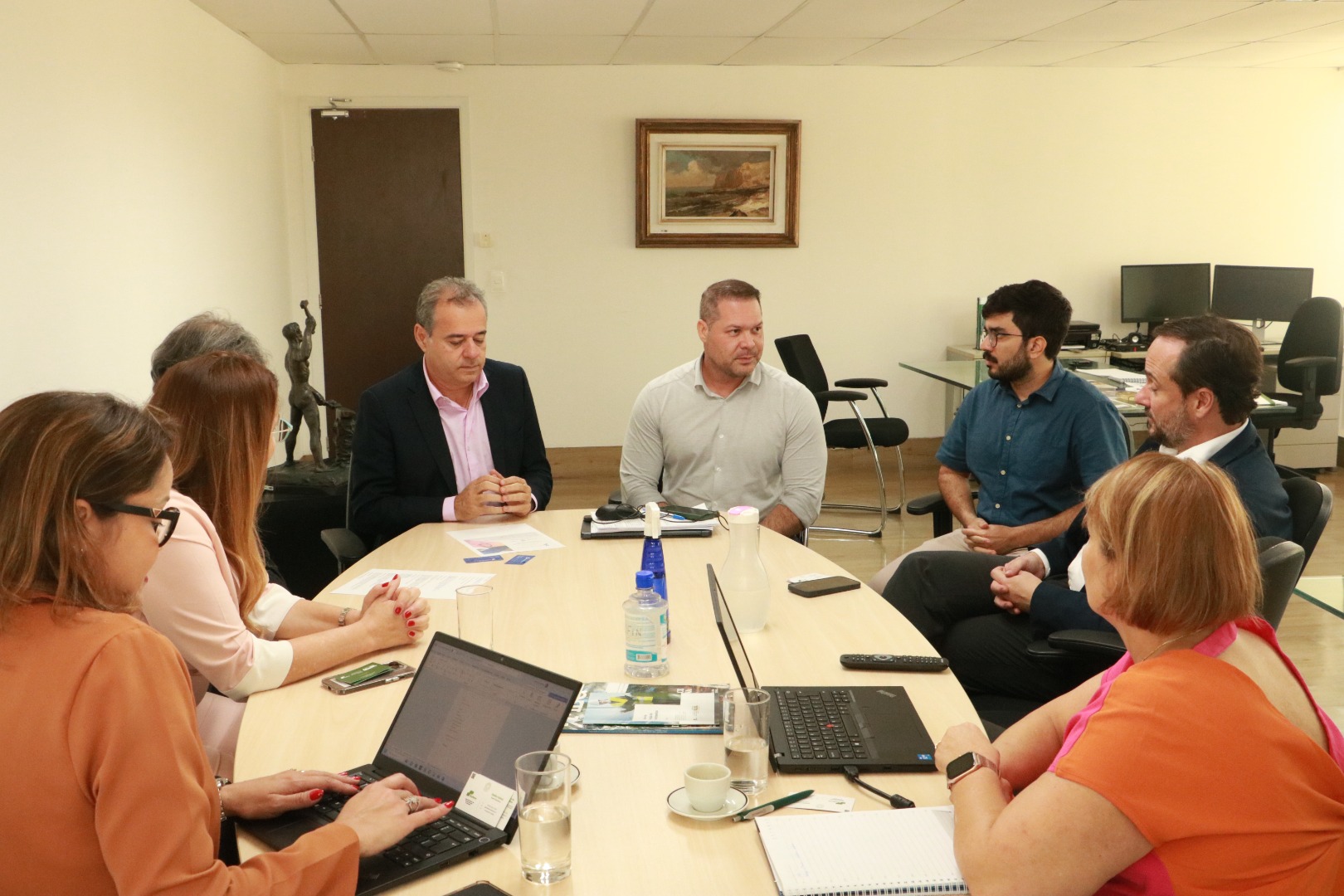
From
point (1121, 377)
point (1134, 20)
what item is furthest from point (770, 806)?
point (1134, 20)

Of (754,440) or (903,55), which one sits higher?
(903,55)

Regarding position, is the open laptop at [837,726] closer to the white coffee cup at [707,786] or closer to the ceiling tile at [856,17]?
the white coffee cup at [707,786]

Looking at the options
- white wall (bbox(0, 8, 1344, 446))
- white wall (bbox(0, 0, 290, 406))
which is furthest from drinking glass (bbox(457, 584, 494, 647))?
white wall (bbox(0, 8, 1344, 446))

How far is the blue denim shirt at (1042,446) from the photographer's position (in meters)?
3.17

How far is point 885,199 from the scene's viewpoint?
6895mm

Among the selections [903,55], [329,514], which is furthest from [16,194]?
[903,55]

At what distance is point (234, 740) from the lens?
1864 millimetres

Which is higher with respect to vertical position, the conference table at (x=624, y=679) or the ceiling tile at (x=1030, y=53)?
the ceiling tile at (x=1030, y=53)

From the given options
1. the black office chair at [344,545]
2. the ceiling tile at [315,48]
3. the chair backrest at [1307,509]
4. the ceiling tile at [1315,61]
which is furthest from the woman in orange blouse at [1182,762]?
the ceiling tile at [1315,61]

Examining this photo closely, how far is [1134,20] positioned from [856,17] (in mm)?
1405

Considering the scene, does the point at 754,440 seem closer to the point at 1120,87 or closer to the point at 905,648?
the point at 905,648

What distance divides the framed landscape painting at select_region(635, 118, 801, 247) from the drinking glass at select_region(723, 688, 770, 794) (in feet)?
18.1

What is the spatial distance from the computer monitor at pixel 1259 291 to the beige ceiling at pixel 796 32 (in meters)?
1.30

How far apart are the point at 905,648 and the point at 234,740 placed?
1.22m
